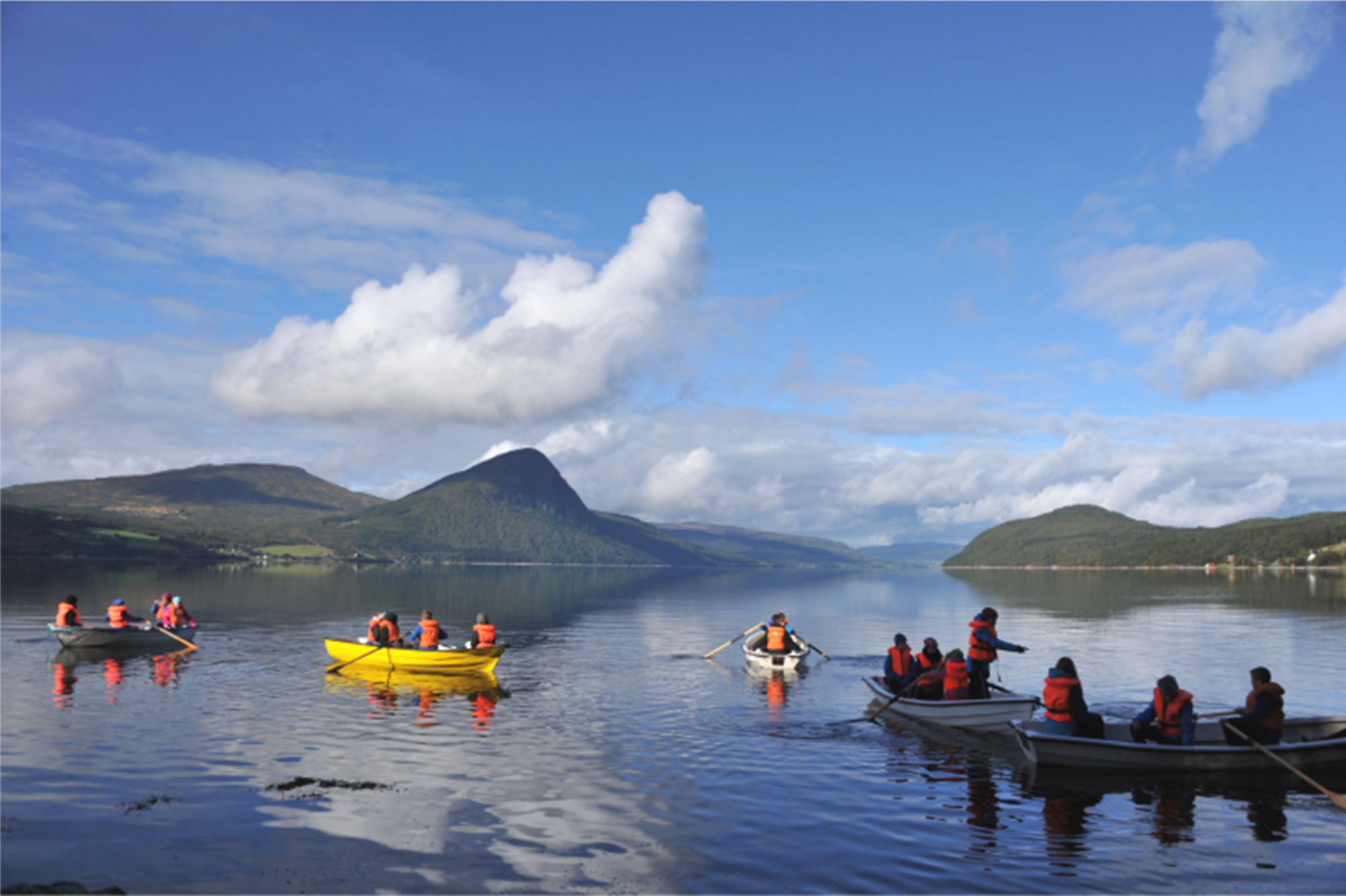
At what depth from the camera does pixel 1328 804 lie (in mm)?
20188

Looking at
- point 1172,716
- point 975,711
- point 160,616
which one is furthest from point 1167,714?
point 160,616

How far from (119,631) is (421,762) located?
35.1m

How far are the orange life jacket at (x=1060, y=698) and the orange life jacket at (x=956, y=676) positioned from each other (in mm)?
5492

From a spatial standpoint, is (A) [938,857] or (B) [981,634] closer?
(A) [938,857]

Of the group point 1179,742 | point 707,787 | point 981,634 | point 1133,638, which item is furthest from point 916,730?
point 1133,638

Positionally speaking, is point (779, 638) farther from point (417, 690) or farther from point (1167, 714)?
point (1167, 714)

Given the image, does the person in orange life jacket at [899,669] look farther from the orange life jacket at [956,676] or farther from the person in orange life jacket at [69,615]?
the person in orange life jacket at [69,615]

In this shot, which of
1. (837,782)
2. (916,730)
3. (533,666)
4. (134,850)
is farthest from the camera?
(533,666)

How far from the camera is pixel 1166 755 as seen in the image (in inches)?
875

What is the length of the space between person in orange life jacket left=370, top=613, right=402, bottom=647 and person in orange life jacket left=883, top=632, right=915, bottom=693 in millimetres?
23025

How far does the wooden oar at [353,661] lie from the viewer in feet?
130

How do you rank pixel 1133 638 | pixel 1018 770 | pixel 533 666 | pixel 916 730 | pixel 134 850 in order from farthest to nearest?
pixel 1133 638
pixel 533 666
pixel 916 730
pixel 1018 770
pixel 134 850

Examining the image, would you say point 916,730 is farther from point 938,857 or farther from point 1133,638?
point 1133,638

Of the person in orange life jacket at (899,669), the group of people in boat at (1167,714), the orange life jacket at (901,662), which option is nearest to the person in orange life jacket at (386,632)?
the person in orange life jacket at (899,669)
